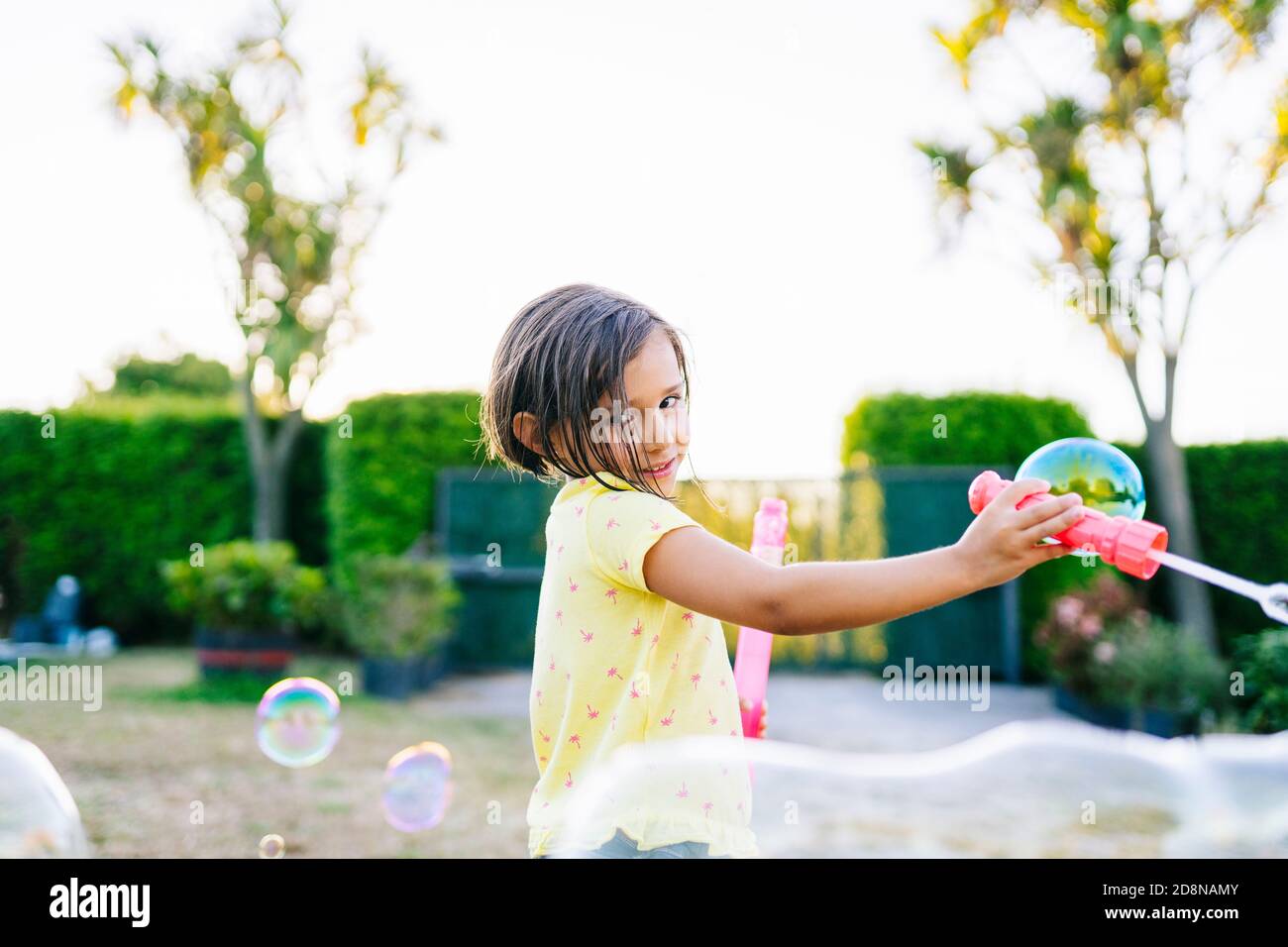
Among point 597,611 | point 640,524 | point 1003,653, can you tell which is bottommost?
point 1003,653

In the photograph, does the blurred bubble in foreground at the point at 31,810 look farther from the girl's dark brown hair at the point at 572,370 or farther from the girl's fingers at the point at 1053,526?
the girl's fingers at the point at 1053,526

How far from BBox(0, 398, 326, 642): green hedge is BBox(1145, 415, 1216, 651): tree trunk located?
8154 millimetres

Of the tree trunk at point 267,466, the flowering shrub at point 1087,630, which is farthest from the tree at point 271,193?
the flowering shrub at point 1087,630

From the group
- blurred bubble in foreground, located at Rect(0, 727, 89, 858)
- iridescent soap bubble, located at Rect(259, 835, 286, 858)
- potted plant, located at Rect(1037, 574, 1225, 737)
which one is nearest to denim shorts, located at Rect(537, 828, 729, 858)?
blurred bubble in foreground, located at Rect(0, 727, 89, 858)

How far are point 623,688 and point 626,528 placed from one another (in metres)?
0.22

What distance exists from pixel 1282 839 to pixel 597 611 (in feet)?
3.00

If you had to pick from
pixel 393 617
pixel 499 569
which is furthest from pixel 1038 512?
pixel 499 569

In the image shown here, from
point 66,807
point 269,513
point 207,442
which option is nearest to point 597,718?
point 66,807

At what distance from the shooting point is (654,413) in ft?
4.78

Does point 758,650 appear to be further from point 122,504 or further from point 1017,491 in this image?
point 122,504

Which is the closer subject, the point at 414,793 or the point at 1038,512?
the point at 1038,512

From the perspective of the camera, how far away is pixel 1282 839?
52.2 inches
